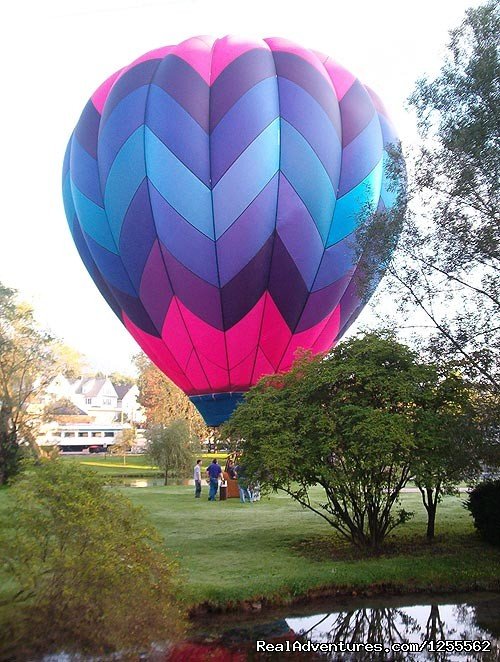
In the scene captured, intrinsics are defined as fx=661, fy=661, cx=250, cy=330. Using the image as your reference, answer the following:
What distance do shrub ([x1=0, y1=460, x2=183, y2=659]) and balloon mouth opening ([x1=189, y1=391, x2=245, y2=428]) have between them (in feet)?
33.1

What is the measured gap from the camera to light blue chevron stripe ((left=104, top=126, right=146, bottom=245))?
15184 millimetres

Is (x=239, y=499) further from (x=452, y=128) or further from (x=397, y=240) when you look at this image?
(x=452, y=128)

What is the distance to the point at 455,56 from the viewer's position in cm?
1055

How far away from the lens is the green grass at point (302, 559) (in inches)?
335

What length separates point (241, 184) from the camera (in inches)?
575

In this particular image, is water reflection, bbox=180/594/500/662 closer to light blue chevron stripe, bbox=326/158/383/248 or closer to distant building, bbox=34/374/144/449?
light blue chevron stripe, bbox=326/158/383/248

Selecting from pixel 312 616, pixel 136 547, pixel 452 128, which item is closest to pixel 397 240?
pixel 452 128

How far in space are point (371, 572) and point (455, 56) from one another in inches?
315

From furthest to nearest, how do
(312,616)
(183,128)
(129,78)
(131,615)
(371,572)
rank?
(129,78) < (183,128) < (371,572) < (312,616) < (131,615)

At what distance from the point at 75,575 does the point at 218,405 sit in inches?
437

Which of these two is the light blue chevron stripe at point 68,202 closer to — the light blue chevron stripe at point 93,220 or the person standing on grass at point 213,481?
the light blue chevron stripe at point 93,220

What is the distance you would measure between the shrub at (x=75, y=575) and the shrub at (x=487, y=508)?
22.9 feet

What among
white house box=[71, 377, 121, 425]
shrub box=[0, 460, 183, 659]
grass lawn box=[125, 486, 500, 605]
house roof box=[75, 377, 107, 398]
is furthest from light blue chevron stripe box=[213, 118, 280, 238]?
house roof box=[75, 377, 107, 398]

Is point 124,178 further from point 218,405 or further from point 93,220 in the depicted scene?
point 218,405
